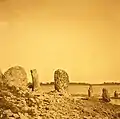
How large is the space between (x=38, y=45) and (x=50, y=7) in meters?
0.22

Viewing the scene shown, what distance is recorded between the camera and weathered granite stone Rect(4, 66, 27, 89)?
143cm

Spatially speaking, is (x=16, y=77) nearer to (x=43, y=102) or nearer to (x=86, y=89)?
(x=43, y=102)

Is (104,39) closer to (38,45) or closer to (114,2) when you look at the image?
(114,2)

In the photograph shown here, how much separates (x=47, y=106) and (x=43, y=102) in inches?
1.0

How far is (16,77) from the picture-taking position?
4.75ft

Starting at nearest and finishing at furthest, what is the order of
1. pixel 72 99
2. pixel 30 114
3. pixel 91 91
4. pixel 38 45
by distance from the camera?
1. pixel 30 114
2. pixel 72 99
3. pixel 91 91
4. pixel 38 45

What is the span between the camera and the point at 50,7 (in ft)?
5.61

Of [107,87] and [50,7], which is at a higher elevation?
[50,7]

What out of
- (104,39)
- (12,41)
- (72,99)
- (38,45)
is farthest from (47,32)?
(72,99)

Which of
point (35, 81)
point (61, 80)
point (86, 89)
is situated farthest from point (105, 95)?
point (35, 81)

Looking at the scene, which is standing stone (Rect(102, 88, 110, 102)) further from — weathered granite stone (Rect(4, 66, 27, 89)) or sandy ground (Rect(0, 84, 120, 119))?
weathered granite stone (Rect(4, 66, 27, 89))

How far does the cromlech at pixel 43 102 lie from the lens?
4.43 ft

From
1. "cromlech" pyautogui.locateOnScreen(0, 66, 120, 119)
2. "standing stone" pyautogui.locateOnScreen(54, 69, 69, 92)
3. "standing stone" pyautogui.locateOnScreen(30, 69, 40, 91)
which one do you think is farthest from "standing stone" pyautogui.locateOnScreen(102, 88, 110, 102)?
"standing stone" pyautogui.locateOnScreen(30, 69, 40, 91)

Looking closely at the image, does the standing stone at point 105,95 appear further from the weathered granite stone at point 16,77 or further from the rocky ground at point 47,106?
the weathered granite stone at point 16,77
